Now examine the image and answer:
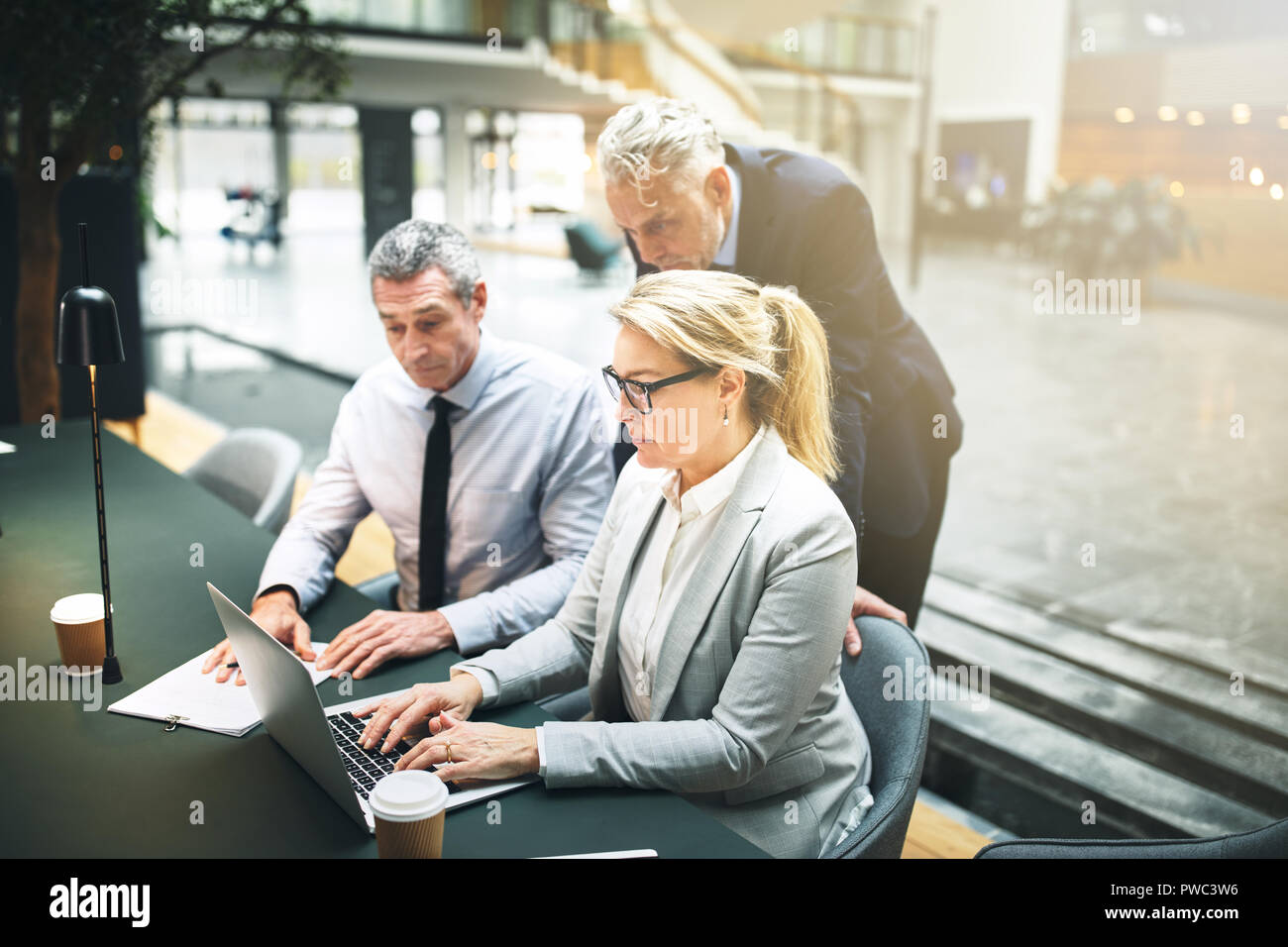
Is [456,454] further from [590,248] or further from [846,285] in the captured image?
[590,248]

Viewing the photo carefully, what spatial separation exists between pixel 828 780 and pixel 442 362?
1.20m

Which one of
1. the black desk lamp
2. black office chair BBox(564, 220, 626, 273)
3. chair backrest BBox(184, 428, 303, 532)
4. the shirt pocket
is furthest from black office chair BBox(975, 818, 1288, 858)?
black office chair BBox(564, 220, 626, 273)

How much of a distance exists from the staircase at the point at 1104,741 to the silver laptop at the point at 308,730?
2.19m

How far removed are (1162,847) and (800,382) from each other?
0.83m

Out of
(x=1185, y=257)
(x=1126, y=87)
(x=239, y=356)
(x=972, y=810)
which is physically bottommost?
(x=972, y=810)

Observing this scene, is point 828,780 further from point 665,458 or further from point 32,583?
point 32,583

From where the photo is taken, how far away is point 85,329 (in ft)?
5.48

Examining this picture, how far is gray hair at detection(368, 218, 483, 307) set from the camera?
2182mm

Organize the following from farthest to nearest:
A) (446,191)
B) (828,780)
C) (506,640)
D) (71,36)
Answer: (446,191) → (71,36) → (506,640) → (828,780)

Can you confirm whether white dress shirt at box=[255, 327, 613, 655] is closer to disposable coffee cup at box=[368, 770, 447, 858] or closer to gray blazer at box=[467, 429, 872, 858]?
gray blazer at box=[467, 429, 872, 858]

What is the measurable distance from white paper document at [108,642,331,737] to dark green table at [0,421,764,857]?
21mm

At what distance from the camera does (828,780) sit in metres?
1.59

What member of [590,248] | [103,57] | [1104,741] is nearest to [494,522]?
[1104,741]
